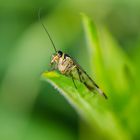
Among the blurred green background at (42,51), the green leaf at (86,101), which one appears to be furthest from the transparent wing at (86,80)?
the blurred green background at (42,51)

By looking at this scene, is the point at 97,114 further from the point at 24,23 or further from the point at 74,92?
the point at 24,23

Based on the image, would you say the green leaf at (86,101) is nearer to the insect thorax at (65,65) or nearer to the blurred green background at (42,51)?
the insect thorax at (65,65)

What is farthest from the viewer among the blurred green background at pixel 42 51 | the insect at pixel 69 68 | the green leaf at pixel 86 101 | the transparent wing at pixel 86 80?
the blurred green background at pixel 42 51

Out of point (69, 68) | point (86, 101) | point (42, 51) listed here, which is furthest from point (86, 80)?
point (42, 51)

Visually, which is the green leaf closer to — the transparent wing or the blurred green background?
the transparent wing

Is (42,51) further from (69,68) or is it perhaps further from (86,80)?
(86,80)

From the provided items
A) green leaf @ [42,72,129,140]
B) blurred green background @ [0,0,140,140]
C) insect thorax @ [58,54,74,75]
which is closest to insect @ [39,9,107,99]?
insect thorax @ [58,54,74,75]
